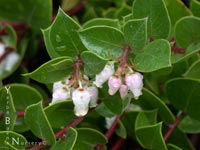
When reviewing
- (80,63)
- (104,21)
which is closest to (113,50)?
Answer: (80,63)

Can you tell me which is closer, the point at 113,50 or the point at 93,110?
the point at 113,50

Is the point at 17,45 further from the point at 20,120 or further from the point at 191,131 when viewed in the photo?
the point at 191,131

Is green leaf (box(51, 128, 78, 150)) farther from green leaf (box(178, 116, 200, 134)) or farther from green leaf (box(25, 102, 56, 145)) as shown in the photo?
green leaf (box(178, 116, 200, 134))

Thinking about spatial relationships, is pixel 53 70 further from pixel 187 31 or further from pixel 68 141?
pixel 187 31

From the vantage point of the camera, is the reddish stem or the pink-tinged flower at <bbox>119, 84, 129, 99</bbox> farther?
the reddish stem

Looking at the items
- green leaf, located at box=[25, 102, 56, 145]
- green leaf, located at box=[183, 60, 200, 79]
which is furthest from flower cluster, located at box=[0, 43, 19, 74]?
green leaf, located at box=[183, 60, 200, 79]

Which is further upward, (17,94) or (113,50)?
(113,50)

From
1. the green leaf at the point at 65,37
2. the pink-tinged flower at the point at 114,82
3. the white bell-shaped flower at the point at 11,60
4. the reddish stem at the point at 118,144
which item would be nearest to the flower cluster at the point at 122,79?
the pink-tinged flower at the point at 114,82
